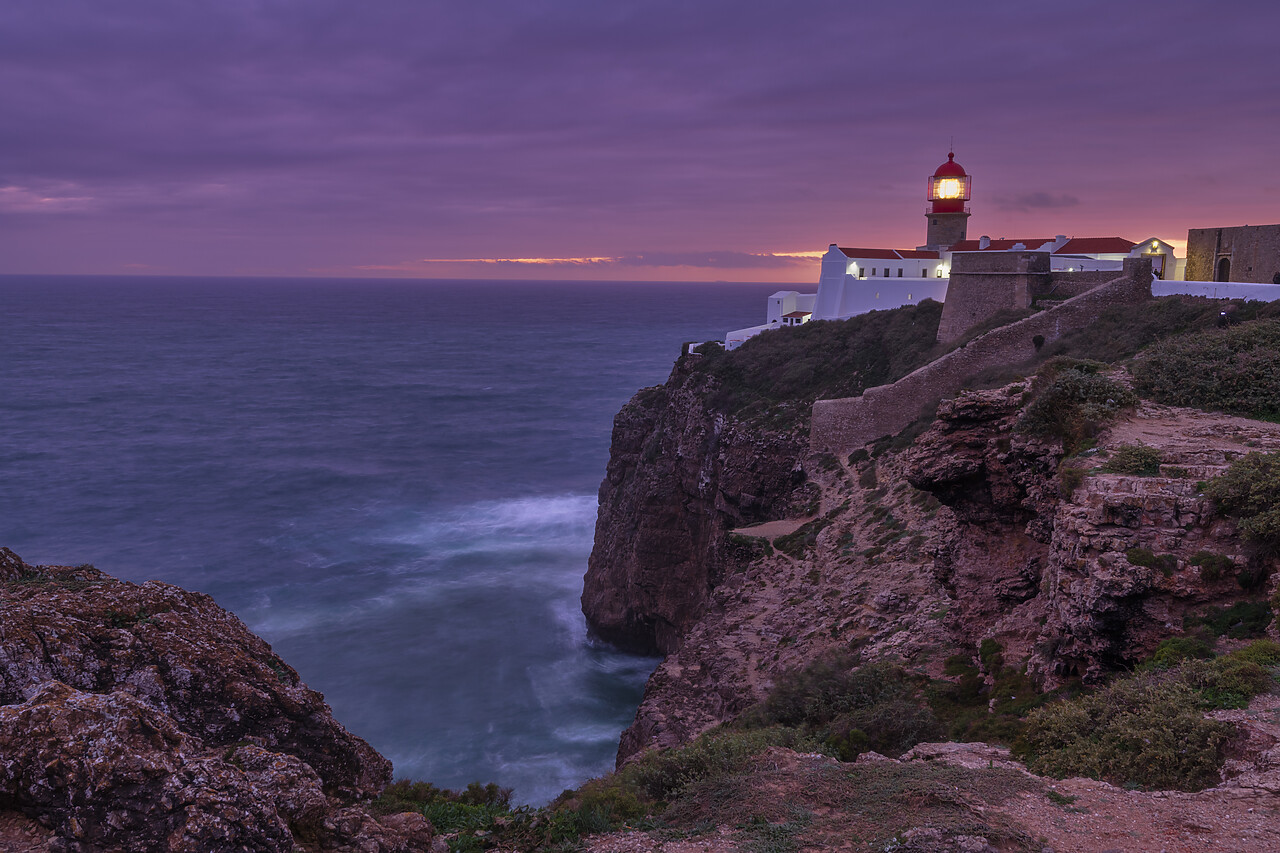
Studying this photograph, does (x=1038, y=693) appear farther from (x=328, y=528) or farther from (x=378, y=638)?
(x=328, y=528)

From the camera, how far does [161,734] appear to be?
5.45 metres

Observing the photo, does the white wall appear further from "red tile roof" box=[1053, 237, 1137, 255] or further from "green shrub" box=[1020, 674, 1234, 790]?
"green shrub" box=[1020, 674, 1234, 790]

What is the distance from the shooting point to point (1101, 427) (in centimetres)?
1237

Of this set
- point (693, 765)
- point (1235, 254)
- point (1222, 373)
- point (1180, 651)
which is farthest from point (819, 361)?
point (693, 765)

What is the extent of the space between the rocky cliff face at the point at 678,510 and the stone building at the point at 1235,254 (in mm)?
17049

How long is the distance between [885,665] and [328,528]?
38951mm

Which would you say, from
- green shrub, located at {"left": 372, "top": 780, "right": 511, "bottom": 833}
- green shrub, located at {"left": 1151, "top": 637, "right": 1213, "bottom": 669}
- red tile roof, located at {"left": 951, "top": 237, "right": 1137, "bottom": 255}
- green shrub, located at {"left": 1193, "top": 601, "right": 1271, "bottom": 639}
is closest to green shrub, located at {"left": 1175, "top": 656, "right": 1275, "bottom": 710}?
green shrub, located at {"left": 1151, "top": 637, "right": 1213, "bottom": 669}

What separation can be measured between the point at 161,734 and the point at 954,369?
87.0 ft

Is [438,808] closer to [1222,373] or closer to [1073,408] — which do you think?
[1073,408]

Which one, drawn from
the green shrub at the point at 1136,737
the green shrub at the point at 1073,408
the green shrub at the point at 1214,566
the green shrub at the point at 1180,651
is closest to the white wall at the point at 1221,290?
the green shrub at the point at 1073,408

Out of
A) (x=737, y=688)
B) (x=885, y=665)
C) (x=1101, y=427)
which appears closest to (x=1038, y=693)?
(x=885, y=665)

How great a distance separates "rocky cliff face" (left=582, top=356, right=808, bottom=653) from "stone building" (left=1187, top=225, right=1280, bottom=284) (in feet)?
55.9

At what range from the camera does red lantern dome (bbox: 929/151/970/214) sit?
45969mm

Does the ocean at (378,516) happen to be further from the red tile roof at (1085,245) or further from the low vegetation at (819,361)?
the red tile roof at (1085,245)
